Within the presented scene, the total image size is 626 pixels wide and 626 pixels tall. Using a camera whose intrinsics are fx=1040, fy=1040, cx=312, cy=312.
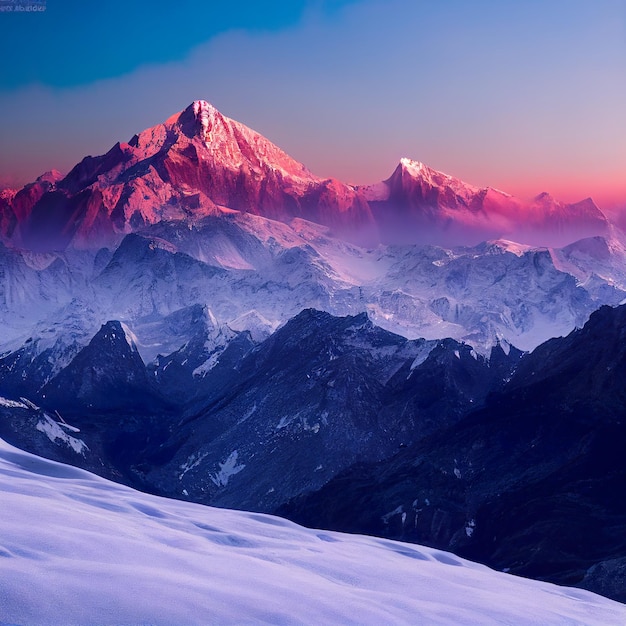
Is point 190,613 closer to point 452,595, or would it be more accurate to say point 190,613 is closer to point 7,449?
point 452,595

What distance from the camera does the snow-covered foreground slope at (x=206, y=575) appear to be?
41.0 metres

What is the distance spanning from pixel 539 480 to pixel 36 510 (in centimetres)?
15640

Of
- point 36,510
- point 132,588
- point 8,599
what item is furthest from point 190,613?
point 36,510

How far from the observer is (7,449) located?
8794cm

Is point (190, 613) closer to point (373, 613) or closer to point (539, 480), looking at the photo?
point (373, 613)

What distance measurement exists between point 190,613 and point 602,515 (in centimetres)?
14425

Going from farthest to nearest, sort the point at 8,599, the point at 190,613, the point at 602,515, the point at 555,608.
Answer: the point at 602,515 → the point at 555,608 → the point at 190,613 → the point at 8,599

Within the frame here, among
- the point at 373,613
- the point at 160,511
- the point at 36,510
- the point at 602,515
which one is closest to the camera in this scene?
the point at 373,613

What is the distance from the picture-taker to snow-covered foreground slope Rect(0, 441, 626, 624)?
134 ft

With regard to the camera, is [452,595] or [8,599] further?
[452,595]

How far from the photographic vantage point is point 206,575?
4756cm

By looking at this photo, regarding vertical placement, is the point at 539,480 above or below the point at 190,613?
above

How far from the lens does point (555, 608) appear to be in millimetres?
59188

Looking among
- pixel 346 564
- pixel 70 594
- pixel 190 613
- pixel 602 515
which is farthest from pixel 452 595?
pixel 602 515
